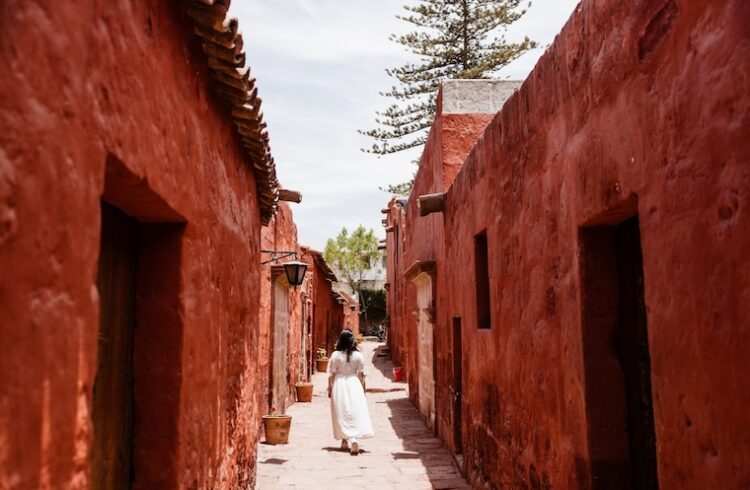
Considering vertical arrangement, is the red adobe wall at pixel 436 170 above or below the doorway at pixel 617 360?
above

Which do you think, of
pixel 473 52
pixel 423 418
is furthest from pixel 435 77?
pixel 423 418

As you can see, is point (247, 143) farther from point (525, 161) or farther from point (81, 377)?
point (81, 377)

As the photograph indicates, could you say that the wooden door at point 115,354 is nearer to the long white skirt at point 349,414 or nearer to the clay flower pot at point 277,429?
the long white skirt at point 349,414

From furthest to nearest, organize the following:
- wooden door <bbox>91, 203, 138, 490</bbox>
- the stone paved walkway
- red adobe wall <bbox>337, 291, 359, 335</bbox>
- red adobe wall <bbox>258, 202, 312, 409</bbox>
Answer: red adobe wall <bbox>337, 291, 359, 335</bbox> < red adobe wall <bbox>258, 202, 312, 409</bbox> < the stone paved walkway < wooden door <bbox>91, 203, 138, 490</bbox>

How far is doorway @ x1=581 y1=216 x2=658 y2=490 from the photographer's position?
3.65 m

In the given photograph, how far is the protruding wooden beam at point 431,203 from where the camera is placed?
381 inches

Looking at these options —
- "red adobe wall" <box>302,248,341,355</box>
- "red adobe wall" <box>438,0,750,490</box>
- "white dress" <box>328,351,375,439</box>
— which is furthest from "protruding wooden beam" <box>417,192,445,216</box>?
"red adobe wall" <box>302,248,341,355</box>

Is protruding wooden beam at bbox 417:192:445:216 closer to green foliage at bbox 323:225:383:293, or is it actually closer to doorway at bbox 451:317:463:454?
doorway at bbox 451:317:463:454

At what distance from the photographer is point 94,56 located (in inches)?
88.5

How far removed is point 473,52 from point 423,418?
14.7 meters

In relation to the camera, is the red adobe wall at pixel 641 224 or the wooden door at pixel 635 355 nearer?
the red adobe wall at pixel 641 224

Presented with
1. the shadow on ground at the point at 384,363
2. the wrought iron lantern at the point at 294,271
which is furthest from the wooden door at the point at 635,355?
the shadow on ground at the point at 384,363

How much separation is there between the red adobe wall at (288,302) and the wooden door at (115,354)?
7186 mm

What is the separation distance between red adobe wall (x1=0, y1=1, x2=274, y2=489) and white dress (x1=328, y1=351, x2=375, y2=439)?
451cm
